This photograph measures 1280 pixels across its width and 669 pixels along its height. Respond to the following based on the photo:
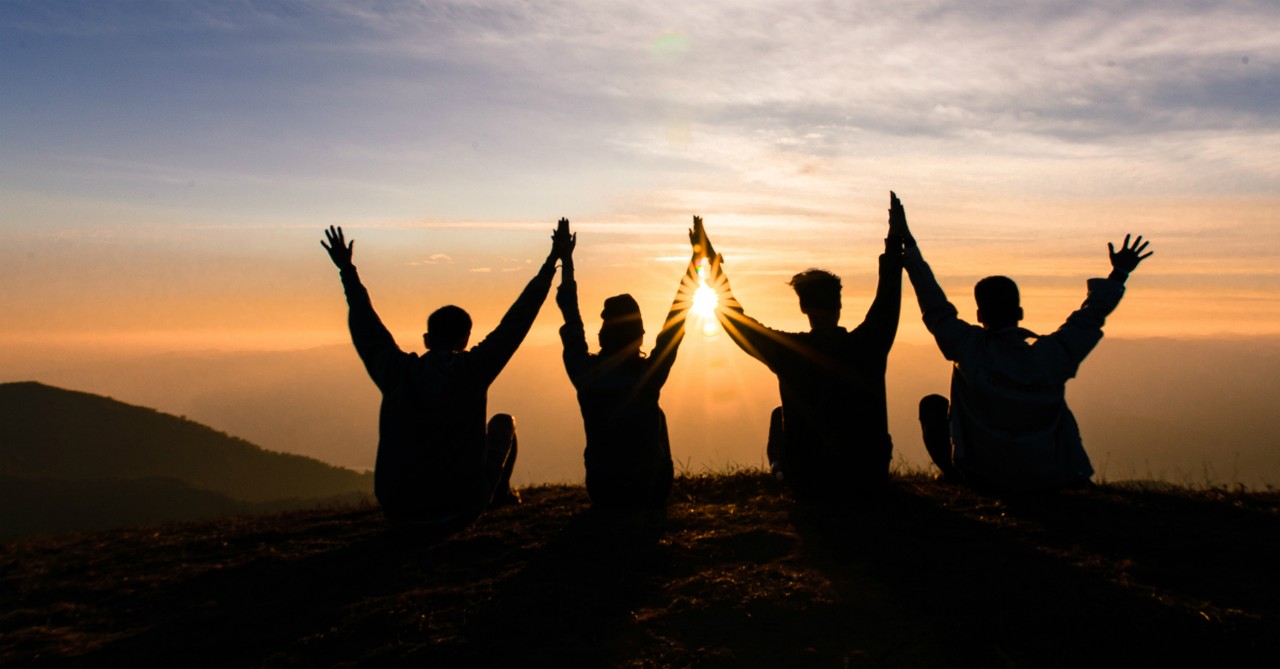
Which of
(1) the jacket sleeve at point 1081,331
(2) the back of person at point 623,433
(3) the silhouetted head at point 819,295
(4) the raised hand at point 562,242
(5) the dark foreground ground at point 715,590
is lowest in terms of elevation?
(5) the dark foreground ground at point 715,590

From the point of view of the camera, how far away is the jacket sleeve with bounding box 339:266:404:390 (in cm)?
764

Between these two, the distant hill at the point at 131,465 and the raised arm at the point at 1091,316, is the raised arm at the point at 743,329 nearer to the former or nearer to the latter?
the raised arm at the point at 1091,316

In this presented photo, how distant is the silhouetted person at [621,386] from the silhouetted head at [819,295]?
4.15 feet

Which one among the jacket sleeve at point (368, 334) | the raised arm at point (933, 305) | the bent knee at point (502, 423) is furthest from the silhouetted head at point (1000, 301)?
the jacket sleeve at point (368, 334)

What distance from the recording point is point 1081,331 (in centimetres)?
666

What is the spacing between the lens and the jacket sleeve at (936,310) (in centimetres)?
694

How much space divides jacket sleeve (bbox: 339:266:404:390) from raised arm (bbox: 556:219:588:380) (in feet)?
5.34

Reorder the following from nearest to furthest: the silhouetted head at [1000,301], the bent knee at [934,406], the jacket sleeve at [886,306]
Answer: the silhouetted head at [1000,301] < the jacket sleeve at [886,306] < the bent knee at [934,406]

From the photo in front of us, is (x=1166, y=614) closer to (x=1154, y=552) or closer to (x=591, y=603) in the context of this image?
(x=1154, y=552)

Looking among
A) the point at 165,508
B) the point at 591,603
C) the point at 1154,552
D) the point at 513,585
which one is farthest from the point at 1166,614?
the point at 165,508

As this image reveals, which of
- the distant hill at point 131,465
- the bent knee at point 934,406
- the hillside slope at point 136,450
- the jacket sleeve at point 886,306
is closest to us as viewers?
the jacket sleeve at point 886,306

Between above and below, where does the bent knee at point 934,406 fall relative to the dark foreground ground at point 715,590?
above

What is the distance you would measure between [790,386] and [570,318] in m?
2.31

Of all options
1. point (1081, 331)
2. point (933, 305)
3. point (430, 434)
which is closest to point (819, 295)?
point (933, 305)
